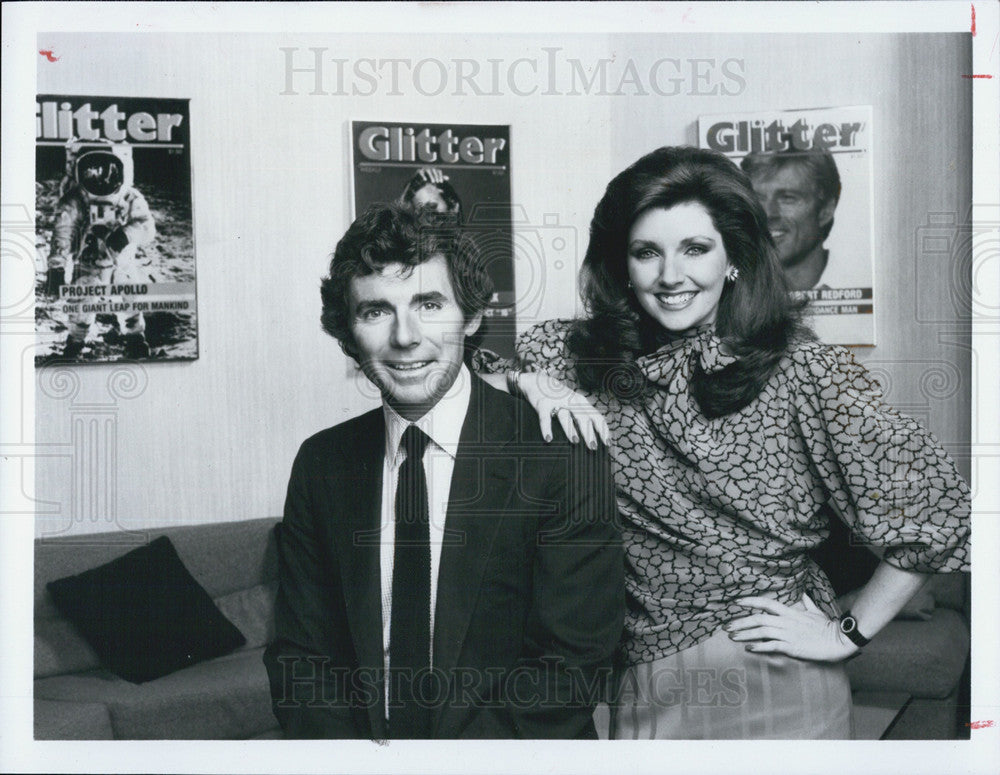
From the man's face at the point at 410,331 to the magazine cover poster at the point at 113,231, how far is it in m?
0.39

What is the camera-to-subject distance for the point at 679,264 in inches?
70.4

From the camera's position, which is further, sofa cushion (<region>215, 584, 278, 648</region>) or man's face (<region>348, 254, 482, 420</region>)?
sofa cushion (<region>215, 584, 278, 648</region>)

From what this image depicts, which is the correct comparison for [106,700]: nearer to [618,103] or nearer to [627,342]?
[627,342]

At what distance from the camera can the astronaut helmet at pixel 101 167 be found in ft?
6.31

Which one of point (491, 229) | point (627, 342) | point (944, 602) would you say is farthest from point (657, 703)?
point (491, 229)

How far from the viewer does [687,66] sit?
1923 millimetres

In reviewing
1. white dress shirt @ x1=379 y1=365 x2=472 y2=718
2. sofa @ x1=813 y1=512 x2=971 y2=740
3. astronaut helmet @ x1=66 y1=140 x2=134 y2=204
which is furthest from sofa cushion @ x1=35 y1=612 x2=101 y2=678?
sofa @ x1=813 y1=512 x2=971 y2=740

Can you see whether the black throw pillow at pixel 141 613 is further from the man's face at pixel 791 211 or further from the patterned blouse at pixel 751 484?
the man's face at pixel 791 211

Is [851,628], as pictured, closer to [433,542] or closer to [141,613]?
[433,542]

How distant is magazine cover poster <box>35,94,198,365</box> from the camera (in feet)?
6.29

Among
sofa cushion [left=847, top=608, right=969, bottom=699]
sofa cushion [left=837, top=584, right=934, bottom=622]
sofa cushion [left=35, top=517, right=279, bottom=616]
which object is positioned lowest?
sofa cushion [left=847, top=608, right=969, bottom=699]

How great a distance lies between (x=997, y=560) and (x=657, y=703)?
809 millimetres

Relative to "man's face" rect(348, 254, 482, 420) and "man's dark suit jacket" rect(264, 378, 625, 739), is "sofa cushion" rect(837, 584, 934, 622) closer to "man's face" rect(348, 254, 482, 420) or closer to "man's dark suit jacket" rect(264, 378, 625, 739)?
"man's dark suit jacket" rect(264, 378, 625, 739)

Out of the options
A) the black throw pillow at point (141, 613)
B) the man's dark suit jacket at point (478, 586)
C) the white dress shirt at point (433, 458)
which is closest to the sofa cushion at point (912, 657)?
the man's dark suit jacket at point (478, 586)
